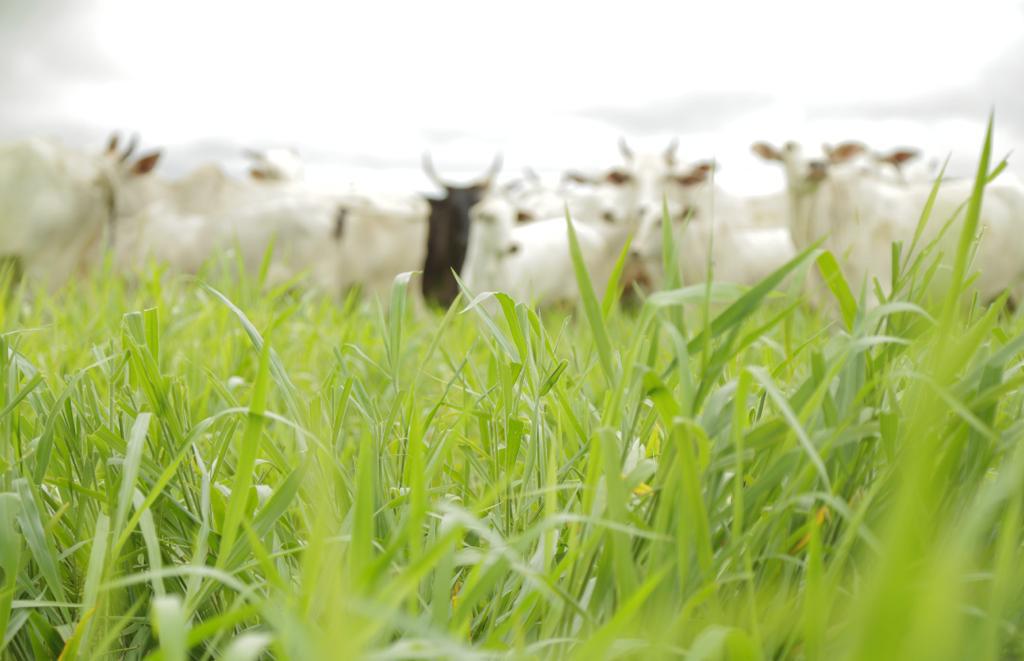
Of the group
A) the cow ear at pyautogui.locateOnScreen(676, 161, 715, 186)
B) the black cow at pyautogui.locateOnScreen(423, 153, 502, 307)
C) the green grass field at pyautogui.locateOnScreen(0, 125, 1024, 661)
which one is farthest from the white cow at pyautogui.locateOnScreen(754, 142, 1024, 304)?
the green grass field at pyautogui.locateOnScreen(0, 125, 1024, 661)

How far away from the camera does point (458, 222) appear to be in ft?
23.7

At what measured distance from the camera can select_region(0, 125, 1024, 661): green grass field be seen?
0.41 m

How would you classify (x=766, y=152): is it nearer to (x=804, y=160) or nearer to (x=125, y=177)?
(x=804, y=160)

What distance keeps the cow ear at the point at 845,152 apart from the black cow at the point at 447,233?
8.47 ft

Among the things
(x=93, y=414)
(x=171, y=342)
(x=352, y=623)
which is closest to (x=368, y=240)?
(x=171, y=342)

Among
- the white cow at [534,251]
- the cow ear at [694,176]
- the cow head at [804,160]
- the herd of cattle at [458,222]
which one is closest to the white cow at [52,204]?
the herd of cattle at [458,222]

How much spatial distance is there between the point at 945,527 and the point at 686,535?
20cm

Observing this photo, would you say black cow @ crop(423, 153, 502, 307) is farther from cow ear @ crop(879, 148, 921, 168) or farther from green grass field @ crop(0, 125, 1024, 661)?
green grass field @ crop(0, 125, 1024, 661)

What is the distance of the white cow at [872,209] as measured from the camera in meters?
5.47

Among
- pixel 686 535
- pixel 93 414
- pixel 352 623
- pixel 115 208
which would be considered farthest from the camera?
pixel 115 208

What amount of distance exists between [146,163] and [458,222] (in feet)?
7.94

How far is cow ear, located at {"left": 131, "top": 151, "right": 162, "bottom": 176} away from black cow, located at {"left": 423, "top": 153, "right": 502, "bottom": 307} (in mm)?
2138

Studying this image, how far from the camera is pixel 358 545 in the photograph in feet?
1.46

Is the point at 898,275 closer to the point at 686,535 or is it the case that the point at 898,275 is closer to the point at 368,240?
the point at 686,535
